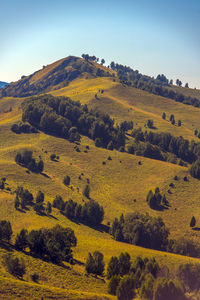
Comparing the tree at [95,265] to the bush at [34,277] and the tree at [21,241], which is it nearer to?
the bush at [34,277]

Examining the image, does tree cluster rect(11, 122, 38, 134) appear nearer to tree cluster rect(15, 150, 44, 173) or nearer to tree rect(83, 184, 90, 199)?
tree cluster rect(15, 150, 44, 173)

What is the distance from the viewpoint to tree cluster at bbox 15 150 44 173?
131250mm

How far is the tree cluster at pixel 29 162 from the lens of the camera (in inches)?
5167

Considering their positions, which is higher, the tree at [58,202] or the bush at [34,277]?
the bush at [34,277]

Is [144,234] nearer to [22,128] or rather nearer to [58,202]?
[58,202]

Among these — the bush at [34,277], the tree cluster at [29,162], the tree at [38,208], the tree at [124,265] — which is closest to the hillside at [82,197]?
the bush at [34,277]

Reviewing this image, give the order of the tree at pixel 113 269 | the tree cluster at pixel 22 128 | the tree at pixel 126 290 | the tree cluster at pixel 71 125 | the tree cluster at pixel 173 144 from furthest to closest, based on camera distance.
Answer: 1. the tree cluster at pixel 22 128
2. the tree cluster at pixel 71 125
3. the tree cluster at pixel 173 144
4. the tree at pixel 113 269
5. the tree at pixel 126 290

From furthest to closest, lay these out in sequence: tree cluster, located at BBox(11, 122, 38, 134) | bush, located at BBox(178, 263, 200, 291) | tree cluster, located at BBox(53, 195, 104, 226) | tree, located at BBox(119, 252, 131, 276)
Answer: tree cluster, located at BBox(11, 122, 38, 134) → tree cluster, located at BBox(53, 195, 104, 226) → tree, located at BBox(119, 252, 131, 276) → bush, located at BBox(178, 263, 200, 291)

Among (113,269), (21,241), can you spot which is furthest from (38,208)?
(113,269)

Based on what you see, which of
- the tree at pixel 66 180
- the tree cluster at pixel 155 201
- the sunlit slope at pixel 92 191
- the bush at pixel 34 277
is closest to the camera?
the bush at pixel 34 277

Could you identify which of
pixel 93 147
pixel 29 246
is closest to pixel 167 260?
pixel 29 246

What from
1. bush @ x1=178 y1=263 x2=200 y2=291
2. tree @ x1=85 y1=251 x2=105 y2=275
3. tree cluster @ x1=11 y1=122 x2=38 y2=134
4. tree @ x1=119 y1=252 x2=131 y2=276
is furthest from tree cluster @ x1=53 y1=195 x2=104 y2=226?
tree cluster @ x1=11 y1=122 x2=38 y2=134

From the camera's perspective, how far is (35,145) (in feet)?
525

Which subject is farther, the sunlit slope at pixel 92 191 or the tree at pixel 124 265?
the tree at pixel 124 265
